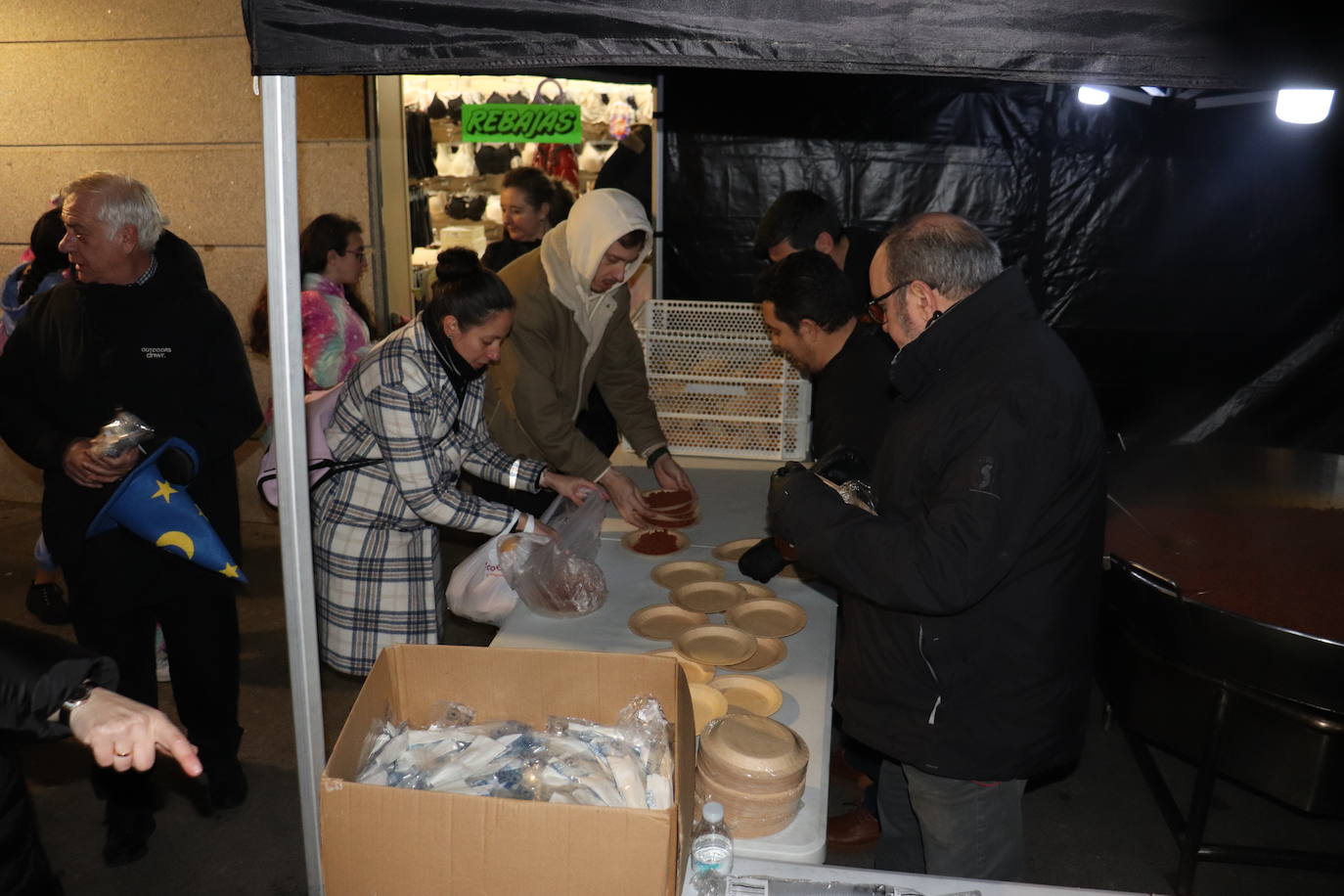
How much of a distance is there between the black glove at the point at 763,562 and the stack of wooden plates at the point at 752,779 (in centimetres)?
94

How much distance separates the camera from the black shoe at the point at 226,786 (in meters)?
3.10

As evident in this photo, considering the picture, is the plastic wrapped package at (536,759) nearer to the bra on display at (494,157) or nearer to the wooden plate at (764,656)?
the wooden plate at (764,656)

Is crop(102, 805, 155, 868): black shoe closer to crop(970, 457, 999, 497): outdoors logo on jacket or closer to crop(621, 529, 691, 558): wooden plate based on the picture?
crop(621, 529, 691, 558): wooden plate

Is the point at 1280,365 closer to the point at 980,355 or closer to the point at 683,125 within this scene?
the point at 683,125

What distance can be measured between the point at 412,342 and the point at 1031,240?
136 inches

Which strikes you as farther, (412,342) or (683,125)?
(683,125)

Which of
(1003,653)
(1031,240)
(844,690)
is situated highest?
(1031,240)

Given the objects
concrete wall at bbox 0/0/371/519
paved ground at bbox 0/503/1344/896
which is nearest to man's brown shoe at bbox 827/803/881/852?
paved ground at bbox 0/503/1344/896

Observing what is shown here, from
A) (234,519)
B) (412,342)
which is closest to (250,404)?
(234,519)

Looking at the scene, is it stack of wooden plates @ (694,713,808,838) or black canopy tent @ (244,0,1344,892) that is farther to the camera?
stack of wooden plates @ (694,713,808,838)

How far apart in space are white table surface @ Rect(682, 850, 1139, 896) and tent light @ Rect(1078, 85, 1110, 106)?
390 cm

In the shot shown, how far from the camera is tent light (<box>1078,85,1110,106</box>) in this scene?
449cm

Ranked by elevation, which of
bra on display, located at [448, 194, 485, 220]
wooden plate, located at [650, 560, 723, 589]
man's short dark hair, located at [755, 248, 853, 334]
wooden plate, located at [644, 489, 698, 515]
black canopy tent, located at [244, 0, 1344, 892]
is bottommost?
wooden plate, located at [650, 560, 723, 589]

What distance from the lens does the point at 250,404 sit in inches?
113
